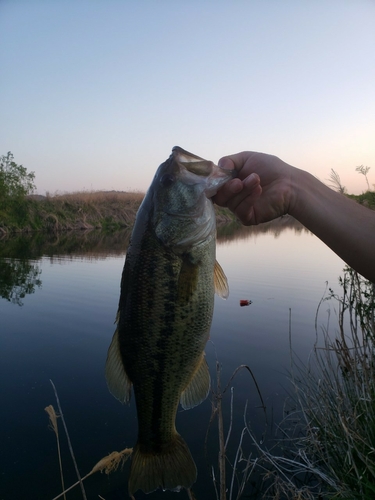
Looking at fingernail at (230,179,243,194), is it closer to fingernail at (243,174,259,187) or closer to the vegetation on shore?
fingernail at (243,174,259,187)

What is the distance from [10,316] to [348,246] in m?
12.2

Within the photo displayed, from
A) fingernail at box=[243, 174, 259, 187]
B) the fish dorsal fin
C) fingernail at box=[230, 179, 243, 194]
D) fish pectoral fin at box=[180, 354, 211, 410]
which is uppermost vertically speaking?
fingernail at box=[243, 174, 259, 187]

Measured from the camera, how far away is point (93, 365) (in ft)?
28.5

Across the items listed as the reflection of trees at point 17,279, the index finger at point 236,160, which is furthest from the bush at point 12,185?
the index finger at point 236,160

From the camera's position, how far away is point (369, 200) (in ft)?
18.5

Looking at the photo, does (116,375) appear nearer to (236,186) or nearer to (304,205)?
(236,186)

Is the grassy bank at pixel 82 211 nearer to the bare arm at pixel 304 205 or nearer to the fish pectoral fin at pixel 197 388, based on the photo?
the bare arm at pixel 304 205

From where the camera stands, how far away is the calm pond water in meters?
5.70

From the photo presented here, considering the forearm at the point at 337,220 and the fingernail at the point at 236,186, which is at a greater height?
the fingernail at the point at 236,186

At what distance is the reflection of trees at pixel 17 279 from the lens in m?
15.3

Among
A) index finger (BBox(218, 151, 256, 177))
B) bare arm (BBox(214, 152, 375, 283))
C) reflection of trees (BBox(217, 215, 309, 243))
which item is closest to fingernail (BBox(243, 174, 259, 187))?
bare arm (BBox(214, 152, 375, 283))

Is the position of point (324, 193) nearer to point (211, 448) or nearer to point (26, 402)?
point (211, 448)

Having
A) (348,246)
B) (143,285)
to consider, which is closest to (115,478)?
(143,285)

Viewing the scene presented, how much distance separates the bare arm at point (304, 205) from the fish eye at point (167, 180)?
1.26 ft
